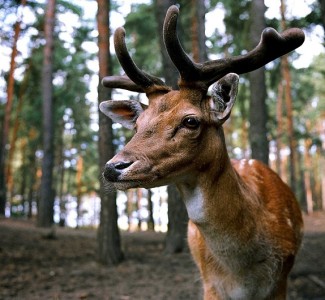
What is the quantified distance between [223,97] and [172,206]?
668 centimetres

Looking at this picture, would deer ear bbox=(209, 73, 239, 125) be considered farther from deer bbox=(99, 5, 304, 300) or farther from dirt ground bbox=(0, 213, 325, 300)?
dirt ground bbox=(0, 213, 325, 300)

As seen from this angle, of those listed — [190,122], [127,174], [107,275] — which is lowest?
[107,275]

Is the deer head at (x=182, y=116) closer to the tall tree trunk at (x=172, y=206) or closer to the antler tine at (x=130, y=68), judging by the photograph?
the antler tine at (x=130, y=68)

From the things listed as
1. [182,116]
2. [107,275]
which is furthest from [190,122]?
[107,275]

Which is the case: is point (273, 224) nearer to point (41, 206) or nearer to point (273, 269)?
point (273, 269)

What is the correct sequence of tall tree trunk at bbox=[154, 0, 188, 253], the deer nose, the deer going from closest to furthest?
the deer nose
the deer
tall tree trunk at bbox=[154, 0, 188, 253]

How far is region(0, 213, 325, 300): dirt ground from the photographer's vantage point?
6.88 m

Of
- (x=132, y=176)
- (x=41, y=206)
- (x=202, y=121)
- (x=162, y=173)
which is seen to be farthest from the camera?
(x=41, y=206)

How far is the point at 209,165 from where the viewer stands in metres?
3.52

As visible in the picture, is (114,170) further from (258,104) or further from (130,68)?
(258,104)

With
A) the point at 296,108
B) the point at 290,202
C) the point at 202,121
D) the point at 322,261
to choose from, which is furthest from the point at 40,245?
the point at 296,108

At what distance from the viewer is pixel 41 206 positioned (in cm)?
1667

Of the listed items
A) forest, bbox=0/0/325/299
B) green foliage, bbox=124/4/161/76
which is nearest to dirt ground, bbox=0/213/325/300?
forest, bbox=0/0/325/299

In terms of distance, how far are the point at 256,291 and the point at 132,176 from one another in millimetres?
1625
